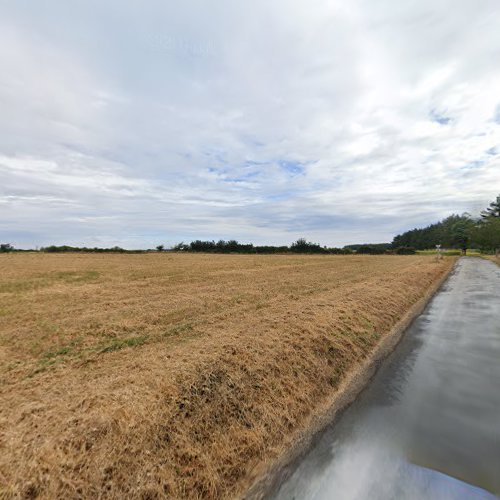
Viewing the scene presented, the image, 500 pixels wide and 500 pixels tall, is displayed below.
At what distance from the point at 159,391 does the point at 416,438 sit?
3596mm

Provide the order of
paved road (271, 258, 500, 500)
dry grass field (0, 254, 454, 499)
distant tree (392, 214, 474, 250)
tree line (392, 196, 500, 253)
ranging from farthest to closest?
distant tree (392, 214, 474, 250), tree line (392, 196, 500, 253), paved road (271, 258, 500, 500), dry grass field (0, 254, 454, 499)

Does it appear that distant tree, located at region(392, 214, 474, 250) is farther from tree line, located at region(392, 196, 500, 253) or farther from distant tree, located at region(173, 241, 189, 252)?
distant tree, located at region(173, 241, 189, 252)

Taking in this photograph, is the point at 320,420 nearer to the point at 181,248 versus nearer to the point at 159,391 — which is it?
the point at 159,391

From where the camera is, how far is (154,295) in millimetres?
11242

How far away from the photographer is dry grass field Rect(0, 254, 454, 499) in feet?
9.04

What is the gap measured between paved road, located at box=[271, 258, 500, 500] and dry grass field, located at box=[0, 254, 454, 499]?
0.58 m

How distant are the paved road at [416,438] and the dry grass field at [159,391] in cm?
58

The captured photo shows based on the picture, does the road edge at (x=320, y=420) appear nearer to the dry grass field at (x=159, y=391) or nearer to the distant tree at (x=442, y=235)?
the dry grass field at (x=159, y=391)

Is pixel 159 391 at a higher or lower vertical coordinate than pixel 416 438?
higher

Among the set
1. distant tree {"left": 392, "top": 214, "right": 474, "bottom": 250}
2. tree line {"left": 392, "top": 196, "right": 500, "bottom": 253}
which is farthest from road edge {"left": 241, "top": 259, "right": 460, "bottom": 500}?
distant tree {"left": 392, "top": 214, "right": 474, "bottom": 250}

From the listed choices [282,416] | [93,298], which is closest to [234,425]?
[282,416]

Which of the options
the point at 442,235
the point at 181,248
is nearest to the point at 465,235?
the point at 442,235

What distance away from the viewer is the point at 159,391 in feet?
12.3

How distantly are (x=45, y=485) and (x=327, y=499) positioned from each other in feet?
9.07
